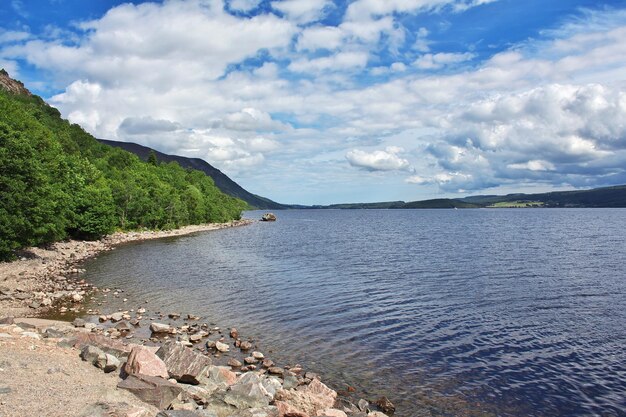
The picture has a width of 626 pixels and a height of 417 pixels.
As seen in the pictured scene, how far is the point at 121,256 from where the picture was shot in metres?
65.4

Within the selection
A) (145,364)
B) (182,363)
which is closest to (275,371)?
(182,363)

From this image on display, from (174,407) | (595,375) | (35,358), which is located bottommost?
(595,375)

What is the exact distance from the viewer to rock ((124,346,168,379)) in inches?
665

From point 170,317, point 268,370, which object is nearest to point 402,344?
point 268,370

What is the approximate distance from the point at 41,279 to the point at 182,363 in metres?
32.7

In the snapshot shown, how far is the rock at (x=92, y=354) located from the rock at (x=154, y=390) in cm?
307

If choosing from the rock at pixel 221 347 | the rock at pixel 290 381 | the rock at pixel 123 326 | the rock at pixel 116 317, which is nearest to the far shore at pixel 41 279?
the rock at pixel 116 317

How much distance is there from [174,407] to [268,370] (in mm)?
7348

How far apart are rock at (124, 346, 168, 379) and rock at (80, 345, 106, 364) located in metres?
1.56

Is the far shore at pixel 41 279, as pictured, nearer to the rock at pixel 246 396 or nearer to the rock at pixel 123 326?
the rock at pixel 123 326

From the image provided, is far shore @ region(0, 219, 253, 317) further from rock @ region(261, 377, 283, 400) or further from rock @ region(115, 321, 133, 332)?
rock @ region(261, 377, 283, 400)

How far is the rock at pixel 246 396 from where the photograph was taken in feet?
52.0

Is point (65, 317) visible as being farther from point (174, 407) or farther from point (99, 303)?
point (174, 407)

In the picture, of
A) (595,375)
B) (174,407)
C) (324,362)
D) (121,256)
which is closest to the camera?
Answer: (174,407)
